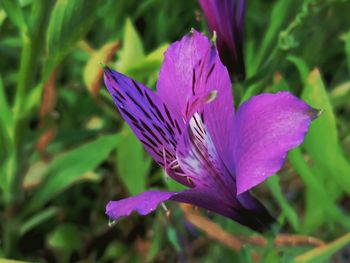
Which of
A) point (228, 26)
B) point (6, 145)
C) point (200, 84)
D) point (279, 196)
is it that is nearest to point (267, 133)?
point (200, 84)

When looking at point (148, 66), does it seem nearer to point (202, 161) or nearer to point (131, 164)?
point (131, 164)

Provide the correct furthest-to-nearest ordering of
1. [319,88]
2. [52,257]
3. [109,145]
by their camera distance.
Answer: [52,257]
[109,145]
[319,88]

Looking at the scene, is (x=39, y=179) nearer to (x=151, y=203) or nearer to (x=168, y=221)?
(x=168, y=221)

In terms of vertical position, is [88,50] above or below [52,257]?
above

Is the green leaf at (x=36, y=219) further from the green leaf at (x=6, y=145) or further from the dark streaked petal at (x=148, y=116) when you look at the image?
the dark streaked petal at (x=148, y=116)

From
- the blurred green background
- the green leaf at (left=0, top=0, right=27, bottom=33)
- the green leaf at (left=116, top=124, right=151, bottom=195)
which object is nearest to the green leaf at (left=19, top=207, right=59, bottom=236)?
the blurred green background

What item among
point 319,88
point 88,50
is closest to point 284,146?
point 319,88
